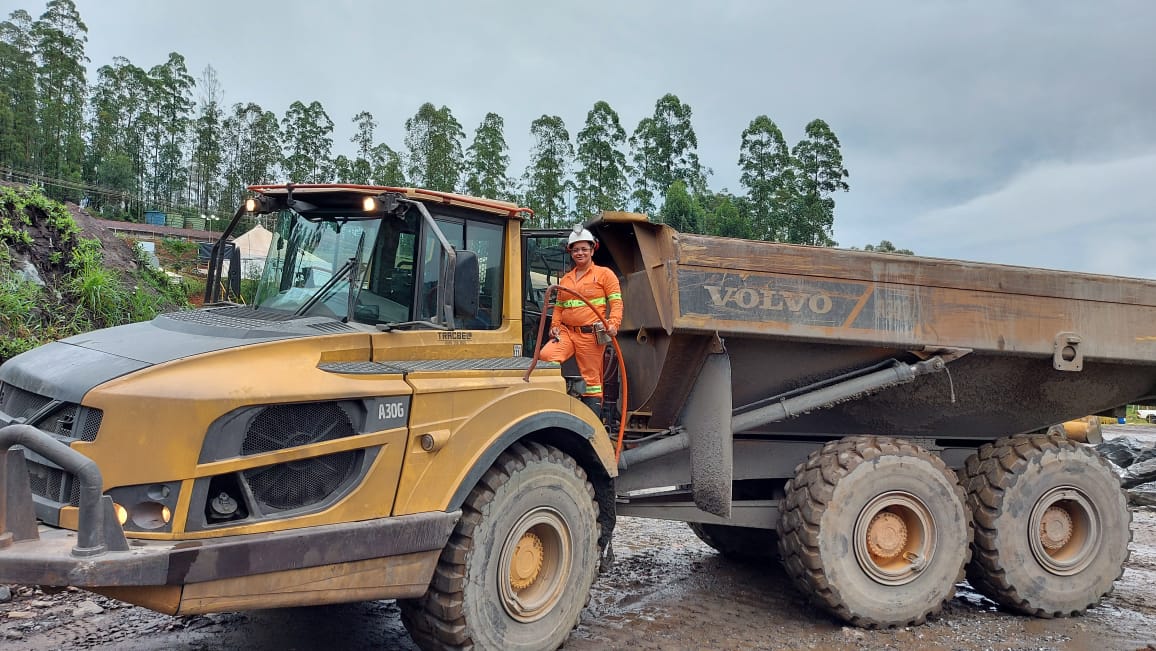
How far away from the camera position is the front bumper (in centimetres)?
293

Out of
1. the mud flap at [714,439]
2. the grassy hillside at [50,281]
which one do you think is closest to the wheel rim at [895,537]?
the mud flap at [714,439]

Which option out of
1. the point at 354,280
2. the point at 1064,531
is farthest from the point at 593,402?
the point at 1064,531

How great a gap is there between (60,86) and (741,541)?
6066 cm

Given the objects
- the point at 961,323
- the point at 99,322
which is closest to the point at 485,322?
the point at 961,323

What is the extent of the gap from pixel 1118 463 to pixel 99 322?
13.8 meters

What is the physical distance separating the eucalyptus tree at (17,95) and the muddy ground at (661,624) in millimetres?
50198

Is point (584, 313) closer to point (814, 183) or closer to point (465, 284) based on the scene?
point (465, 284)

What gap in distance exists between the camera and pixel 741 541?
690cm

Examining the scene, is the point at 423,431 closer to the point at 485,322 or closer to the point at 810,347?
the point at 485,322

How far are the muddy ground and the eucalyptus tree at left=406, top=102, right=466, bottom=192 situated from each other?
37.8m

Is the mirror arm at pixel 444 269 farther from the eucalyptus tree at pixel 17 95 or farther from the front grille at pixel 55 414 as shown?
the eucalyptus tree at pixel 17 95

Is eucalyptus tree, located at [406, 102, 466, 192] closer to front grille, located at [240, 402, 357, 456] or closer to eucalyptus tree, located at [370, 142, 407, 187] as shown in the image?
eucalyptus tree, located at [370, 142, 407, 187]

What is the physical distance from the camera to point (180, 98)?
2352 inches

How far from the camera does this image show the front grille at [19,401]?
3560mm
